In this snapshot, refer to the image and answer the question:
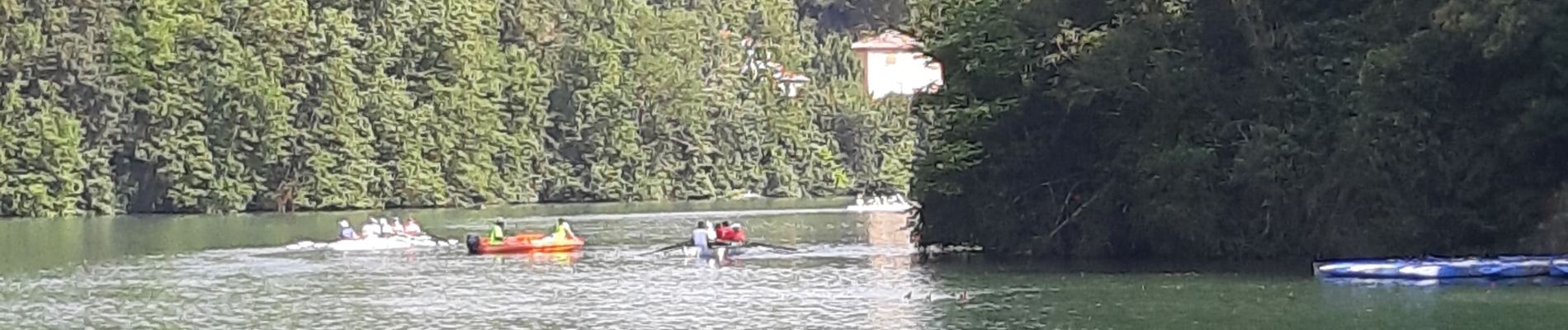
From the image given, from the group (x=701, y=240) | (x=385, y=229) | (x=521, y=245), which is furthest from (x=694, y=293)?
(x=385, y=229)

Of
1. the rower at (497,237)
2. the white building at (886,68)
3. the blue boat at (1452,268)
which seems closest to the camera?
the blue boat at (1452,268)

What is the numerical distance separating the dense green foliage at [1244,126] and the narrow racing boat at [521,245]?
10.2 metres

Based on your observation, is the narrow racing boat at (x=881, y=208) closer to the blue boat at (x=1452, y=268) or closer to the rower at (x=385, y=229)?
the rower at (x=385, y=229)

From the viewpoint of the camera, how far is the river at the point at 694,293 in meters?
33.4

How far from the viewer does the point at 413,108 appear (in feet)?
343

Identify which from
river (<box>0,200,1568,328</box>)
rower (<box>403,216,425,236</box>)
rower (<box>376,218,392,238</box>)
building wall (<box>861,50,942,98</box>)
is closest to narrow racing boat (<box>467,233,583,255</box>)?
river (<box>0,200,1568,328</box>)

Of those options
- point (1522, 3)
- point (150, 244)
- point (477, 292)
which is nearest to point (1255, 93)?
point (1522, 3)

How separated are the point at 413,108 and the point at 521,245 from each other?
164ft

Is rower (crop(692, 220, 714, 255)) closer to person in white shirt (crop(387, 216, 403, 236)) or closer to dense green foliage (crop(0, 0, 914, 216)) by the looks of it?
person in white shirt (crop(387, 216, 403, 236))

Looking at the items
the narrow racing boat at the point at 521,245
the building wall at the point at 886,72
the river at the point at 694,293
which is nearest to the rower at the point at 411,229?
the river at the point at 694,293

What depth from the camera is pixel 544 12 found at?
11181cm

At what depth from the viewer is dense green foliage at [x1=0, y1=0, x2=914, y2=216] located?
96000mm

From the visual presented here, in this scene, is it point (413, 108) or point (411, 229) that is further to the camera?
point (413, 108)

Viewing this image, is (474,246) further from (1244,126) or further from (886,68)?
(886,68)
